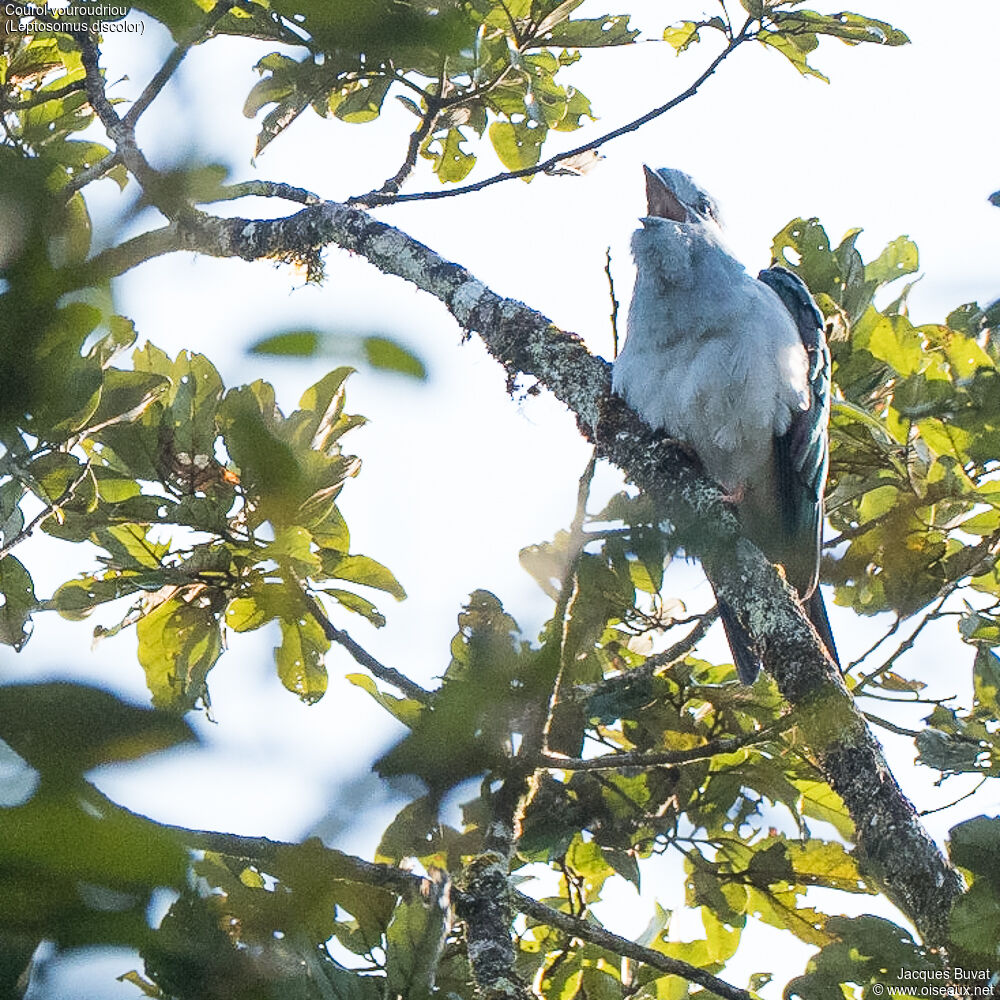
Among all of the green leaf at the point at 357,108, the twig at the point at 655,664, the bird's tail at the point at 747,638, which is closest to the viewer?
the twig at the point at 655,664

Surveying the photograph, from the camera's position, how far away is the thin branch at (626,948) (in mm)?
2236

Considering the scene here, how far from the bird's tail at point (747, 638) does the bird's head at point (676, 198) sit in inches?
70.6

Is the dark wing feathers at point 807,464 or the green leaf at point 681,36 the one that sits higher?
the green leaf at point 681,36

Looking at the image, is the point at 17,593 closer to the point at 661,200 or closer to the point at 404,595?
the point at 404,595

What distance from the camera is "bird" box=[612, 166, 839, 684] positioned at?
3967 mm

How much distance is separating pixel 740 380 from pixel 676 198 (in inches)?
44.8

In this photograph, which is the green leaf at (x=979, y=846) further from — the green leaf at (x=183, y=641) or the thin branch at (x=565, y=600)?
the green leaf at (x=183, y=641)

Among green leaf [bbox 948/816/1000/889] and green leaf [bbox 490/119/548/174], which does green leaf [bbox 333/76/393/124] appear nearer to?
green leaf [bbox 490/119/548/174]

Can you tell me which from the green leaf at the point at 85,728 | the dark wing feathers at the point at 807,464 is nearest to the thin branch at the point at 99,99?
the green leaf at the point at 85,728

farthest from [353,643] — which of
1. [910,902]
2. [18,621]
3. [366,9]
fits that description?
[366,9]

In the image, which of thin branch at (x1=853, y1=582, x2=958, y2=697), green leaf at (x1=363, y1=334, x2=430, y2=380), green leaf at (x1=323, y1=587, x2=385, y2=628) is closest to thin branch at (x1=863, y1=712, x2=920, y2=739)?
thin branch at (x1=853, y1=582, x2=958, y2=697)

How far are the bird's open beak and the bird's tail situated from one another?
1.82 metres

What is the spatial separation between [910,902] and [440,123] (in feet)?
9.11
